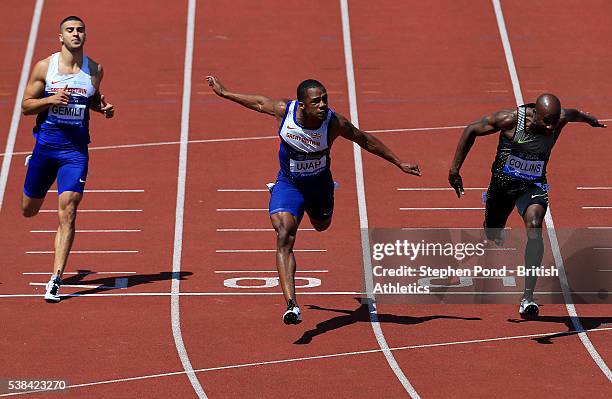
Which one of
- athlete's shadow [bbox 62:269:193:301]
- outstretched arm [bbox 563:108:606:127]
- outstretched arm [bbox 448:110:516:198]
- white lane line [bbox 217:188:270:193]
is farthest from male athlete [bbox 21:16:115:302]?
outstretched arm [bbox 563:108:606:127]

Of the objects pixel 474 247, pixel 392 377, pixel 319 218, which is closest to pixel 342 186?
pixel 474 247

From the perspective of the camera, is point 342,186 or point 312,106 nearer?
point 312,106

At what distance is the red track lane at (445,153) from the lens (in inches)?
493

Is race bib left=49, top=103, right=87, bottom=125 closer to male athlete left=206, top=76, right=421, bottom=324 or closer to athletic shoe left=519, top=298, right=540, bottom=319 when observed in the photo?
male athlete left=206, top=76, right=421, bottom=324

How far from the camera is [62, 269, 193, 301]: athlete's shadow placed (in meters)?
14.9

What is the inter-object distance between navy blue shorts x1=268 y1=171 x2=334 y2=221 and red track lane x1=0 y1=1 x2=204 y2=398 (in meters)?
1.47

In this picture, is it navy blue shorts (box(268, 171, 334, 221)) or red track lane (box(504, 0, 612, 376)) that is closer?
navy blue shorts (box(268, 171, 334, 221))

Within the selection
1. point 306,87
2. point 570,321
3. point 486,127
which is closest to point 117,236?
point 306,87

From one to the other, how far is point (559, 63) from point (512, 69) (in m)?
0.71

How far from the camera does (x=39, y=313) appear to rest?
14008 millimetres

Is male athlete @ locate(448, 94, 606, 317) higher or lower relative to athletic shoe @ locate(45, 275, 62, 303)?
higher

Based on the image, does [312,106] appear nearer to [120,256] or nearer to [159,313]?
[159,313]

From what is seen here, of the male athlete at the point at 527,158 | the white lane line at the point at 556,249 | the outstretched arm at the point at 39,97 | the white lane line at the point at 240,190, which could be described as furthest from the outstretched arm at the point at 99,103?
the white lane line at the point at 556,249

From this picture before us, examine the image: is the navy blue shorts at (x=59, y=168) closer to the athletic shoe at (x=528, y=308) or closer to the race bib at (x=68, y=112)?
the race bib at (x=68, y=112)
